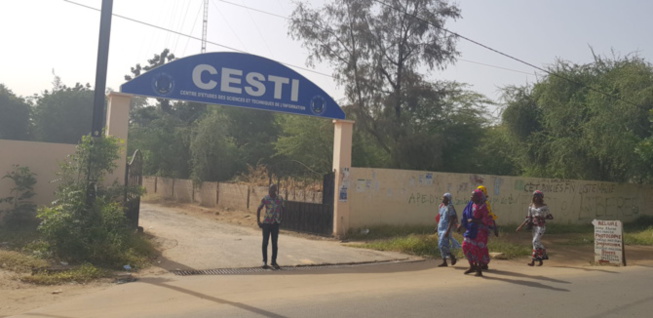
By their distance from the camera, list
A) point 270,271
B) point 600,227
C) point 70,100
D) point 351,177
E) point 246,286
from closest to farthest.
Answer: point 246,286
point 270,271
point 600,227
point 351,177
point 70,100

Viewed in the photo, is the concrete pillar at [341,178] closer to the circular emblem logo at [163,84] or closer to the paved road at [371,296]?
the paved road at [371,296]

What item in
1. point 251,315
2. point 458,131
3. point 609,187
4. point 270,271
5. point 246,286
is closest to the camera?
point 251,315

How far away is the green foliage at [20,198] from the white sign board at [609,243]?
12557mm

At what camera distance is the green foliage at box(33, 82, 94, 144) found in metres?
46.0

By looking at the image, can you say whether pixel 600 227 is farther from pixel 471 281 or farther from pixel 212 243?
pixel 212 243

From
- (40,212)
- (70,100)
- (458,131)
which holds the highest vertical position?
(70,100)

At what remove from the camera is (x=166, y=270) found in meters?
9.53

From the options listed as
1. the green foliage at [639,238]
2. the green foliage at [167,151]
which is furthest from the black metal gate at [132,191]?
the green foliage at [167,151]

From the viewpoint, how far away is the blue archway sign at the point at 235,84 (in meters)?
12.0

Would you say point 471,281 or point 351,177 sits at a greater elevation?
point 351,177

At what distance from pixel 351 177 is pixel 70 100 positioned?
132 ft

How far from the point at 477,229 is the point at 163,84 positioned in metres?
7.42

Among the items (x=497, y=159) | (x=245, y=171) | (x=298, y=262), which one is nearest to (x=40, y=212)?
(x=298, y=262)

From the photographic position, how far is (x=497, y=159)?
86.3ft
